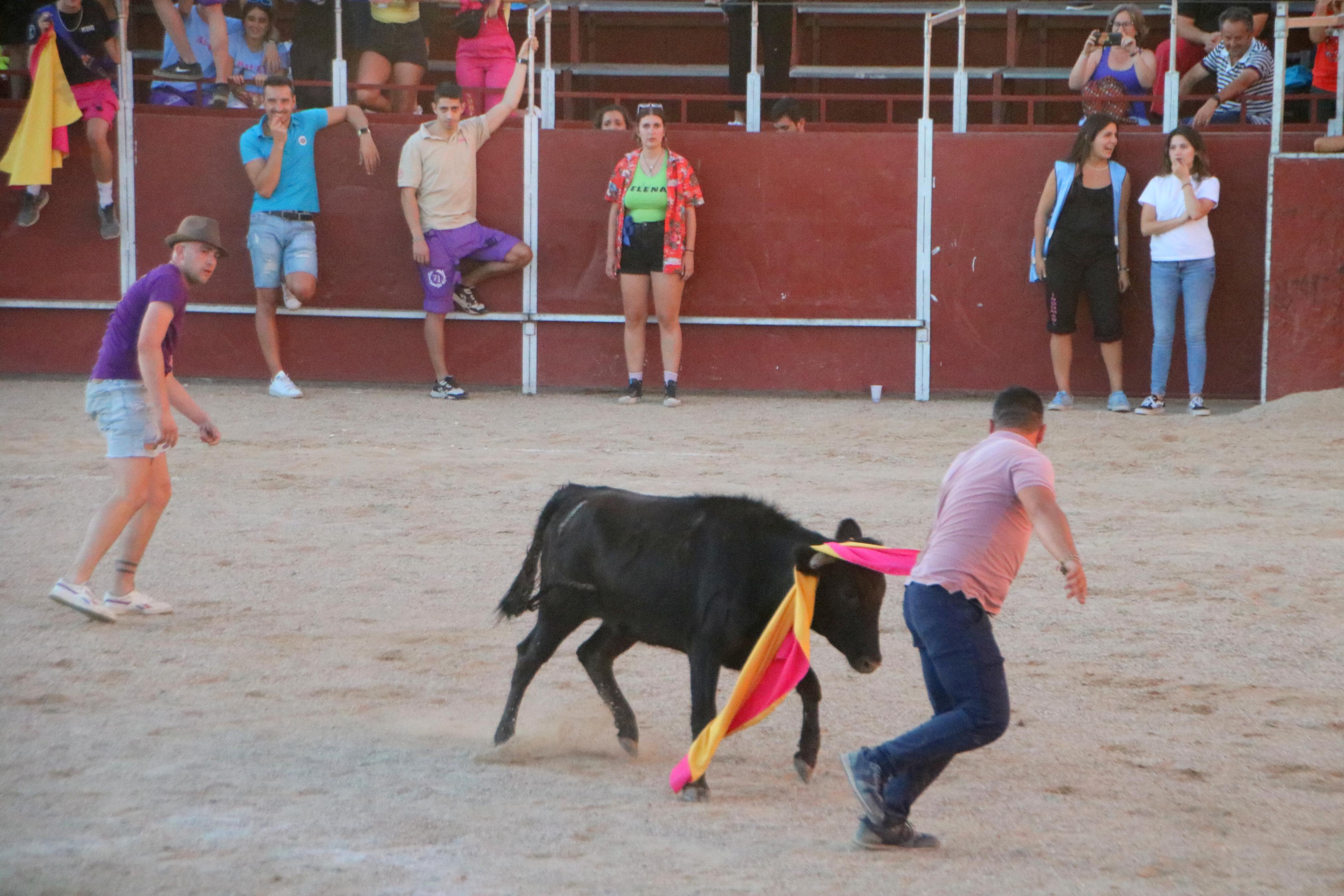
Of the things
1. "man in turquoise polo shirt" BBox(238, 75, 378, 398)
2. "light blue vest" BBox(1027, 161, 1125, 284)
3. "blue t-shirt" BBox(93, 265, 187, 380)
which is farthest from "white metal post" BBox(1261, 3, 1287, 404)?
"blue t-shirt" BBox(93, 265, 187, 380)

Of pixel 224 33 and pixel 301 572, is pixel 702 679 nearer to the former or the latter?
pixel 301 572

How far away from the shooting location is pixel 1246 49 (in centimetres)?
1212

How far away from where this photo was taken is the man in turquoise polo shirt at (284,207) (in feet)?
37.4

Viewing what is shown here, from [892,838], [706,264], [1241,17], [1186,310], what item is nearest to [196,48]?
[706,264]

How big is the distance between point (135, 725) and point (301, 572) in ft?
6.87

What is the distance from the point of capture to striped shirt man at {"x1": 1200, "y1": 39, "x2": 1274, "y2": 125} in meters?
12.1

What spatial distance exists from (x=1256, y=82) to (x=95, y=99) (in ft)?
28.5

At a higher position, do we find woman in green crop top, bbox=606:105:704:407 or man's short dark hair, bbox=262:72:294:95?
man's short dark hair, bbox=262:72:294:95

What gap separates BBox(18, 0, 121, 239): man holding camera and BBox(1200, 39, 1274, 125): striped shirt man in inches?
325

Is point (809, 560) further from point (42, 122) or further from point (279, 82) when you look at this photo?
point (42, 122)

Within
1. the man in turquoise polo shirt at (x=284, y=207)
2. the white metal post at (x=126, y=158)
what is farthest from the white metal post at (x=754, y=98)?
the white metal post at (x=126, y=158)

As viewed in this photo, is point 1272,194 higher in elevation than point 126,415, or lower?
higher

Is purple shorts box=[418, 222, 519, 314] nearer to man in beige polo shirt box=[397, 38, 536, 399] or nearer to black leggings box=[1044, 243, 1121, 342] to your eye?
man in beige polo shirt box=[397, 38, 536, 399]

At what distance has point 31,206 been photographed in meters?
11.9
